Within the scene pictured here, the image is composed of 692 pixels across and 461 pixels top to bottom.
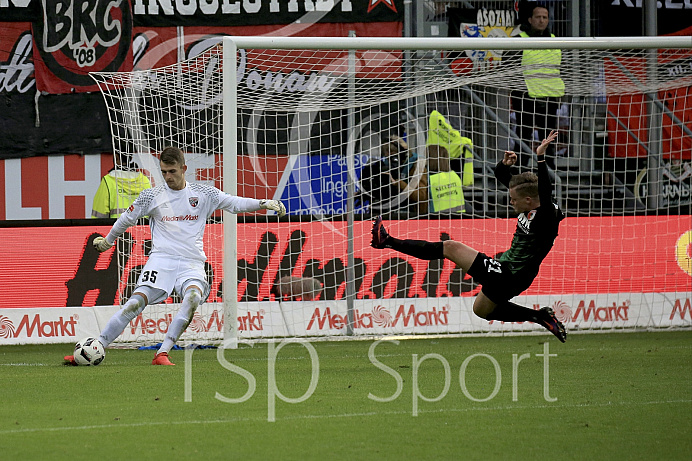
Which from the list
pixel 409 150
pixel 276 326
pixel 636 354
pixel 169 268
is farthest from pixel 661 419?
pixel 409 150

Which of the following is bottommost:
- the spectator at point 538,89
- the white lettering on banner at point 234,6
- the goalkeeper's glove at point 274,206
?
the goalkeeper's glove at point 274,206

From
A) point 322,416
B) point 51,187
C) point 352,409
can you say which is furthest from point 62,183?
point 322,416

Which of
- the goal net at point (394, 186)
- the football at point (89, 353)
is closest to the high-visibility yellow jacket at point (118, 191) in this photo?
the goal net at point (394, 186)

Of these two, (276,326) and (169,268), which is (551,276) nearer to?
(276,326)

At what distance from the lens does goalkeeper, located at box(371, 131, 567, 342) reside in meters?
7.77

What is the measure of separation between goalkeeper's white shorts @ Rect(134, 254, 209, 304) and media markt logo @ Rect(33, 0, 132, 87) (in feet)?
22.2

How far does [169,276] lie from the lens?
8812 mm

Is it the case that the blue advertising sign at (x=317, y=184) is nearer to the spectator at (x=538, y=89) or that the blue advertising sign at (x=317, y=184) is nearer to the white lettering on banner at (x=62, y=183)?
the spectator at (x=538, y=89)

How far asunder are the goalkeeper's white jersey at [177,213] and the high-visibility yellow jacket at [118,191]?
2439 millimetres

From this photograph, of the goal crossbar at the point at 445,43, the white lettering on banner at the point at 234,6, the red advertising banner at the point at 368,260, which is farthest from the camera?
the white lettering on banner at the point at 234,6

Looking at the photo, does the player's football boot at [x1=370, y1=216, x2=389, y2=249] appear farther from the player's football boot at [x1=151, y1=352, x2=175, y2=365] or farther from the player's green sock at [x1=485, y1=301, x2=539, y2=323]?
the player's football boot at [x1=151, y1=352, x2=175, y2=365]

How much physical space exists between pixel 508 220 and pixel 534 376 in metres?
4.67

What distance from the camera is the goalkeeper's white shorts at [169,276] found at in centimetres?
878

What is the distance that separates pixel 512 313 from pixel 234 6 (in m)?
8.51
